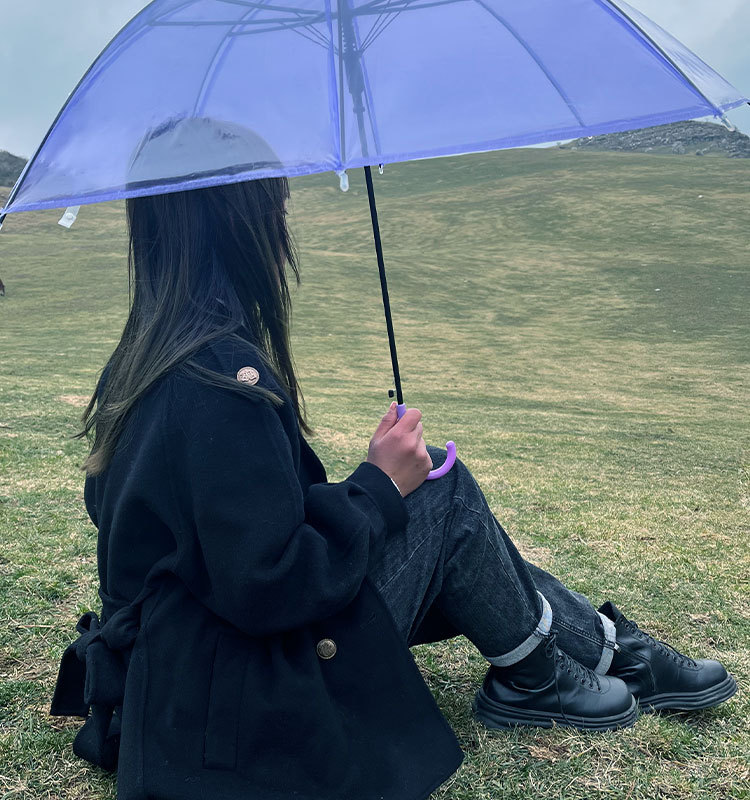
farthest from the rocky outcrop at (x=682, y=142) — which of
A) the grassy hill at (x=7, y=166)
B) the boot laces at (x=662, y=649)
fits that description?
the boot laces at (x=662, y=649)

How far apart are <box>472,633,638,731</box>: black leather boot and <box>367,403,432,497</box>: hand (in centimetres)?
67

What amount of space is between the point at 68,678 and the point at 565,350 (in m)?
22.9

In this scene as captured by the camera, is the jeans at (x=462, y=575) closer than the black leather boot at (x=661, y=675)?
Yes

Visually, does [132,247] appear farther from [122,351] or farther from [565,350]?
[565,350]

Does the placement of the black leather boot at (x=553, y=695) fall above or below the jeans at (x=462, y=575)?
below

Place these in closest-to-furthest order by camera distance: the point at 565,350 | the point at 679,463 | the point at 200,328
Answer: the point at 200,328 → the point at 679,463 → the point at 565,350

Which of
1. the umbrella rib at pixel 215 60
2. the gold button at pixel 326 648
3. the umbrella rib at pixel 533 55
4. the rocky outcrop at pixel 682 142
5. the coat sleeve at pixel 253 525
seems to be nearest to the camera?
the coat sleeve at pixel 253 525

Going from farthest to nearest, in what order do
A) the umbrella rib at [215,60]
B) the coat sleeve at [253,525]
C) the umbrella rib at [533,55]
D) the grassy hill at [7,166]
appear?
the grassy hill at [7,166]
the umbrella rib at [215,60]
the umbrella rib at [533,55]
the coat sleeve at [253,525]

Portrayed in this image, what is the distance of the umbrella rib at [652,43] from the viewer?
6.26 ft

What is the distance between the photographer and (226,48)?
2127 millimetres

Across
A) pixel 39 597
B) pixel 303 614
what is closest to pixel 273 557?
pixel 303 614

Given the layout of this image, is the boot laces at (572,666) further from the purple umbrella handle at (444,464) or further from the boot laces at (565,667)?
the purple umbrella handle at (444,464)

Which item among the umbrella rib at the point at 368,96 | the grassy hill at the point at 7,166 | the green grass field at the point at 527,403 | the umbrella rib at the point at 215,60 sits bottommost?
the green grass field at the point at 527,403

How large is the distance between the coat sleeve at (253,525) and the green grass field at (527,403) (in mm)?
879
